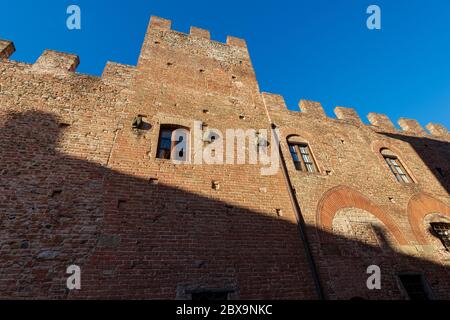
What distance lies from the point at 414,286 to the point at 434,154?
7616mm

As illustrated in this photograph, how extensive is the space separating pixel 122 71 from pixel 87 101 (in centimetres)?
163

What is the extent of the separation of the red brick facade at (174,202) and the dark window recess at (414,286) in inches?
8.0

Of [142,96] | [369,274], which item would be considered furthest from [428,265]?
[142,96]

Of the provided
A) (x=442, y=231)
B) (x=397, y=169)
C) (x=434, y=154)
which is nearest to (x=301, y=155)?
(x=397, y=169)

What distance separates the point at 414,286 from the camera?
5.30 metres

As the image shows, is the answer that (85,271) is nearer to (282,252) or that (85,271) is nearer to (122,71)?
(282,252)

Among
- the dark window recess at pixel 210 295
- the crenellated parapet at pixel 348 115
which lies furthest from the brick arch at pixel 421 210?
the dark window recess at pixel 210 295

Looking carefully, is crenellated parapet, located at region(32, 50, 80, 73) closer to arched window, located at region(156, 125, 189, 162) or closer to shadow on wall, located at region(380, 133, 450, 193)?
arched window, located at region(156, 125, 189, 162)

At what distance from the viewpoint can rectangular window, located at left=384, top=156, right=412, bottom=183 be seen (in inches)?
326

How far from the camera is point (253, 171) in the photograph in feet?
19.5

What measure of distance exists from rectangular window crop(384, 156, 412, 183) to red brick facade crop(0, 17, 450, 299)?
427 mm

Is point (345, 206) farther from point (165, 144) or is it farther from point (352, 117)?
point (165, 144)

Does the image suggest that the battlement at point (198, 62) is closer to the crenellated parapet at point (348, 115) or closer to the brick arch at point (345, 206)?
the crenellated parapet at point (348, 115)

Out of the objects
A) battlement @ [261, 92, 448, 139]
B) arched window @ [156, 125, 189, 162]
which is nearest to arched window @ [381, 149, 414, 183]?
battlement @ [261, 92, 448, 139]
